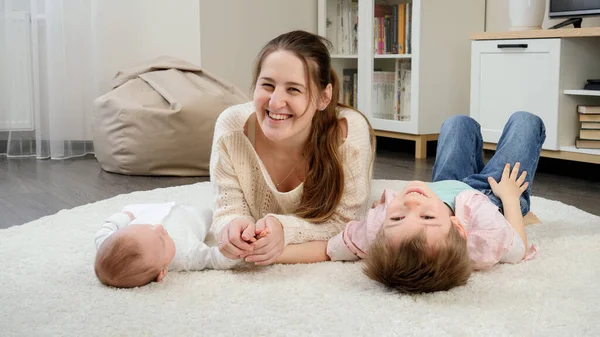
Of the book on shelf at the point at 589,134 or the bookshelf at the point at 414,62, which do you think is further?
the bookshelf at the point at 414,62

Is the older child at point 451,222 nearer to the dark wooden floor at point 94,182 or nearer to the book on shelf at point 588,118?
the dark wooden floor at point 94,182

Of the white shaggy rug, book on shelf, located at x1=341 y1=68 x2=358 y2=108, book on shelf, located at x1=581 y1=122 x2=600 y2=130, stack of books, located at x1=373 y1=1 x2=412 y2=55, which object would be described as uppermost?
stack of books, located at x1=373 y1=1 x2=412 y2=55

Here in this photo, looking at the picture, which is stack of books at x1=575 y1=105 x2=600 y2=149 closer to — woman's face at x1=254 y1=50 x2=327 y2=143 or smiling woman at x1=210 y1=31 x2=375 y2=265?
smiling woman at x1=210 y1=31 x2=375 y2=265

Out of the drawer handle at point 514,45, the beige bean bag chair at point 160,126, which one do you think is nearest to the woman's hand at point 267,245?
the beige bean bag chair at point 160,126

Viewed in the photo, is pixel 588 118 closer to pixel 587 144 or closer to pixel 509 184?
pixel 587 144

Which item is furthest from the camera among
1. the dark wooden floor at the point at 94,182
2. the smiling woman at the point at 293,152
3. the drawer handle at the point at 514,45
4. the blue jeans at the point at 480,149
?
the drawer handle at the point at 514,45

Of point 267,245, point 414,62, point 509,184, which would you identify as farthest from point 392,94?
point 267,245

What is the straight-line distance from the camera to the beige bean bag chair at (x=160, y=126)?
128 inches

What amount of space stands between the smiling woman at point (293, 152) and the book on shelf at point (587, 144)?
1604 millimetres

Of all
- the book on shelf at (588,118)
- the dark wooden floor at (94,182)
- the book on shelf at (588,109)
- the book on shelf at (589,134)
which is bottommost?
the dark wooden floor at (94,182)

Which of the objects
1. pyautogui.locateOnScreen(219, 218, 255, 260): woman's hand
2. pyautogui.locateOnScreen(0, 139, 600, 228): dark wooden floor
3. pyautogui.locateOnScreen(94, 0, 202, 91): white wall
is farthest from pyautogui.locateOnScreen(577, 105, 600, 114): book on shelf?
pyautogui.locateOnScreen(219, 218, 255, 260): woman's hand

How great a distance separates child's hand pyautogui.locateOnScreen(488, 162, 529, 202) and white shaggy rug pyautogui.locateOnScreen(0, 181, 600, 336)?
155 mm

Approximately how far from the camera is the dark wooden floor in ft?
8.61

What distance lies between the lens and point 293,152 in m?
1.89
